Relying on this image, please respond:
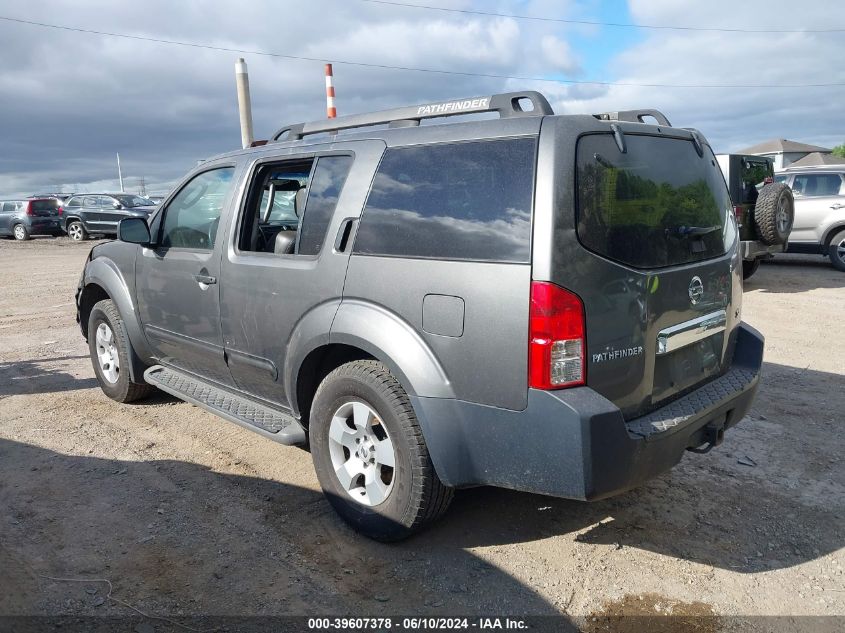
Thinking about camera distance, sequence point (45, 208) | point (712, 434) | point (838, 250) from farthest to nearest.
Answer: point (45, 208) → point (838, 250) → point (712, 434)

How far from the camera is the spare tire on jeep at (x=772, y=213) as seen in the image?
8.94 m

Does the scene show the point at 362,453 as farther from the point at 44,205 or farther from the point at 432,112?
the point at 44,205

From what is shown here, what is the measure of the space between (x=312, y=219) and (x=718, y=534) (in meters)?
2.59

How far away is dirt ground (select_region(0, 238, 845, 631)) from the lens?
2754mm

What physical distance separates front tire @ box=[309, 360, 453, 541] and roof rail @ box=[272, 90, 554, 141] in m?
1.27

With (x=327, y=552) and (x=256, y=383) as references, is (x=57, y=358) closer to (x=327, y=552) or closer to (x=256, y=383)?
(x=256, y=383)

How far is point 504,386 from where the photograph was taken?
2.58 m

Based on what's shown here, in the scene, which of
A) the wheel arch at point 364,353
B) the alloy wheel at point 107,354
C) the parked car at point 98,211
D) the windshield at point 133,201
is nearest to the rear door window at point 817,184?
the wheel arch at point 364,353


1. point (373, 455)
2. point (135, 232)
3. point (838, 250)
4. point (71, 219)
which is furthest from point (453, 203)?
point (71, 219)

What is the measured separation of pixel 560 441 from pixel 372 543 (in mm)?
1209

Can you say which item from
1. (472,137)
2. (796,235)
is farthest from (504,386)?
(796,235)

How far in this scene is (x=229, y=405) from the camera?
3.94 metres

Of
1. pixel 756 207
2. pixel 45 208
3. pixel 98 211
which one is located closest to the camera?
pixel 756 207

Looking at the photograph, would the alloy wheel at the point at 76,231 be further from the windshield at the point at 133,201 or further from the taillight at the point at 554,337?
the taillight at the point at 554,337
